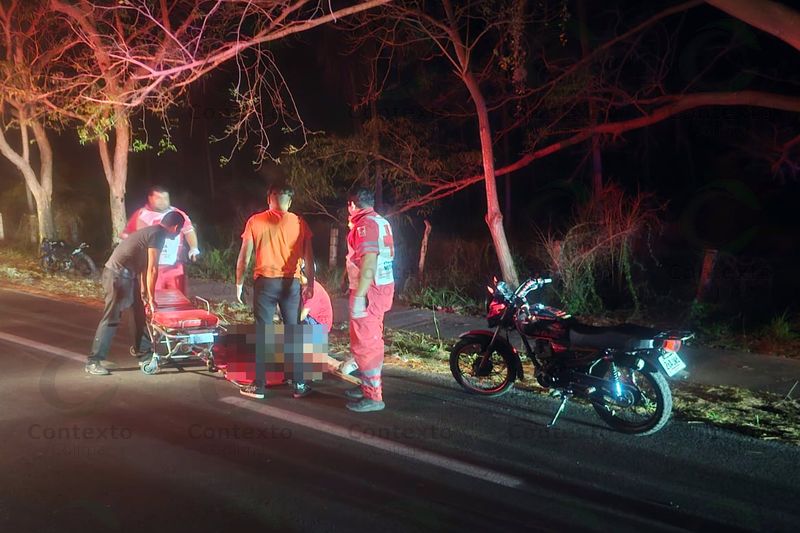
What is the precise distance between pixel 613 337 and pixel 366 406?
2.15m

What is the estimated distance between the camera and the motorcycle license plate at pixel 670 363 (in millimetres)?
5453

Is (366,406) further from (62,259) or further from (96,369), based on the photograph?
(62,259)

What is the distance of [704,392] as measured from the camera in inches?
277

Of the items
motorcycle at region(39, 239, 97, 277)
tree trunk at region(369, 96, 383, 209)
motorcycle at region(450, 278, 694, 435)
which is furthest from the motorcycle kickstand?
motorcycle at region(39, 239, 97, 277)

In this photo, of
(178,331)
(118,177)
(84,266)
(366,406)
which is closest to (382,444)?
(366,406)

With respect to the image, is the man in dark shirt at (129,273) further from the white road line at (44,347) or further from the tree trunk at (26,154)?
the tree trunk at (26,154)

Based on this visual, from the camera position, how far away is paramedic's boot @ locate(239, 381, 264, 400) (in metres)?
6.62

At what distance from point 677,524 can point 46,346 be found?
7.38 m

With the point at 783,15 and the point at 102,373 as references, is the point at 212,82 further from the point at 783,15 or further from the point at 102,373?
the point at 783,15

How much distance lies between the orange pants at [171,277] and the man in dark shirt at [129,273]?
0.80ft

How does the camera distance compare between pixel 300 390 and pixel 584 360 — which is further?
pixel 300 390

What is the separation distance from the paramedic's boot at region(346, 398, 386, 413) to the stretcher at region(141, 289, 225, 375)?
1.60 meters

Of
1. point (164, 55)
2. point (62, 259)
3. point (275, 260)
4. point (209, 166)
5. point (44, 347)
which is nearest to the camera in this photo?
point (275, 260)

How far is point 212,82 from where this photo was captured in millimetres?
20141
